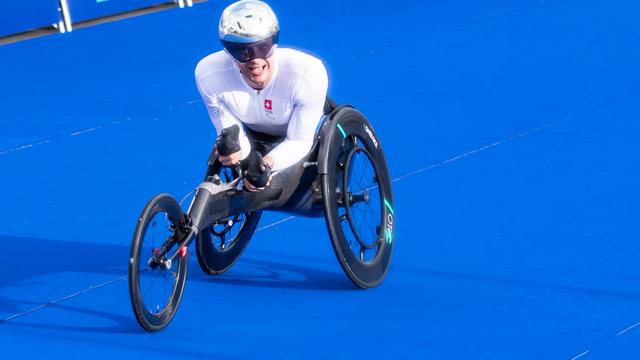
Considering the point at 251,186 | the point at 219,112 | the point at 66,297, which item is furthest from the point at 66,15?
the point at 251,186

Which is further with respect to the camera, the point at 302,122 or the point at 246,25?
the point at 302,122

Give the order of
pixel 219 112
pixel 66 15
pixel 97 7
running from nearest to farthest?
pixel 219 112 < pixel 66 15 < pixel 97 7

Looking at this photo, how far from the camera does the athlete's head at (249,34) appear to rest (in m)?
5.25

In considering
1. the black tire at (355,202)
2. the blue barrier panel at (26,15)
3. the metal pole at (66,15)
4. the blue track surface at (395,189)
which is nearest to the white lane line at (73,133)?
the blue track surface at (395,189)

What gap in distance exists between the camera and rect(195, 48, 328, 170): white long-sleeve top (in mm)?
5488

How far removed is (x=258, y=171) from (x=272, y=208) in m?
0.35

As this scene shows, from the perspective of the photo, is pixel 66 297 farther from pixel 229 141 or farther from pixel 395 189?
pixel 395 189

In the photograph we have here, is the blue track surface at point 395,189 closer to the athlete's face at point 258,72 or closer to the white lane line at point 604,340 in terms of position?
the white lane line at point 604,340

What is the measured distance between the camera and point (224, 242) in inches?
243

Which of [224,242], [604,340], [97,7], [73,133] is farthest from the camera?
[97,7]

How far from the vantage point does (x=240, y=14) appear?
5.29 metres

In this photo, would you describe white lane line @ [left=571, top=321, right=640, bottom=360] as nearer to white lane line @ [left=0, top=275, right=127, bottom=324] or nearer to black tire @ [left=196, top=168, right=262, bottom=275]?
black tire @ [left=196, top=168, right=262, bottom=275]

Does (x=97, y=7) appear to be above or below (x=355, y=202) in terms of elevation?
above

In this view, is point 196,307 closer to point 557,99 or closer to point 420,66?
point 557,99
